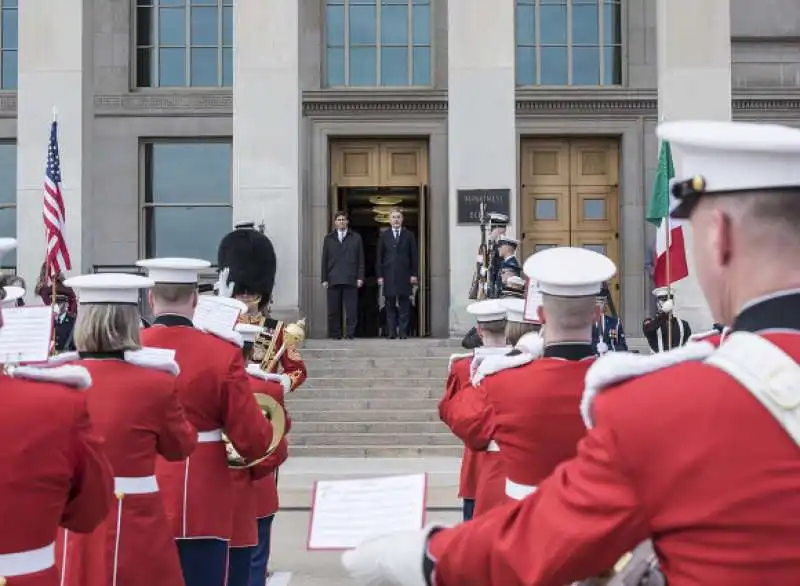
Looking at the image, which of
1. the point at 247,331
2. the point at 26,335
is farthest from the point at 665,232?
the point at 26,335

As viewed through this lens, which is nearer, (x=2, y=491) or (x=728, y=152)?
(x=728, y=152)

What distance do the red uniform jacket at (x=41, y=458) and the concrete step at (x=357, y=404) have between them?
38.4 ft

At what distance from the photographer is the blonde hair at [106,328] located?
180 inches

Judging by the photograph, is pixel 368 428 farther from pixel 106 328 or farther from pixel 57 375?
pixel 57 375

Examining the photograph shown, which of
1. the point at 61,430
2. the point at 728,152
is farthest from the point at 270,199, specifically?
the point at 728,152

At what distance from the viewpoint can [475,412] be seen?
18.6 feet

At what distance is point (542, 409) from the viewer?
14.2 feet

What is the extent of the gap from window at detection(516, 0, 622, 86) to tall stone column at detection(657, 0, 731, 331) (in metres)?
4.56

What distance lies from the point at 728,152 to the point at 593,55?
65.9 feet

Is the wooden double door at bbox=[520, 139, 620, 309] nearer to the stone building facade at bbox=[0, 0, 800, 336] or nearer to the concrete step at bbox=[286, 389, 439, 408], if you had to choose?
the stone building facade at bbox=[0, 0, 800, 336]

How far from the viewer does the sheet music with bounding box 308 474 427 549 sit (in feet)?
7.30

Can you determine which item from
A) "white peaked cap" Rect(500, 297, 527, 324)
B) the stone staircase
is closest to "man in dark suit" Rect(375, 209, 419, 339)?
the stone staircase

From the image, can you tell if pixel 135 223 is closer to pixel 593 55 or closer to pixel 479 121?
pixel 479 121

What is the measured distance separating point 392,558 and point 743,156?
102 centimetres
